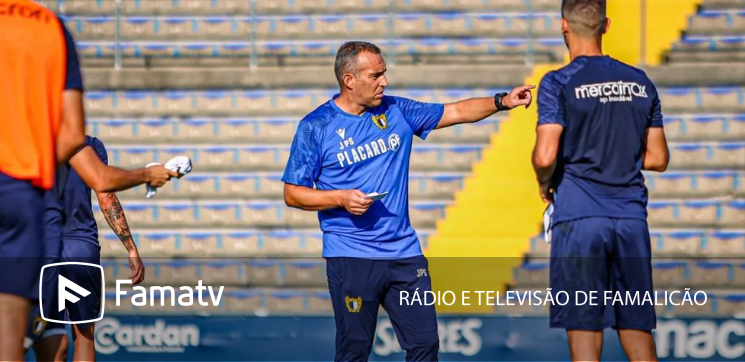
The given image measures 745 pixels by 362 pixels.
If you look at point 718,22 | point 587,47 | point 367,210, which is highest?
point 718,22

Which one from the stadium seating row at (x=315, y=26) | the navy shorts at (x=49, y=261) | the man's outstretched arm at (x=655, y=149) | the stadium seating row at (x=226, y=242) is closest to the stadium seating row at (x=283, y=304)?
the stadium seating row at (x=226, y=242)

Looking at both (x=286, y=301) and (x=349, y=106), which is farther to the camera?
(x=286, y=301)

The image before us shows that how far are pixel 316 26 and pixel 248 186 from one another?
200 centimetres

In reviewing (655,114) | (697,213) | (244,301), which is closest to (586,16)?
(655,114)

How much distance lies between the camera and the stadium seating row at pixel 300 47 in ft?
35.4

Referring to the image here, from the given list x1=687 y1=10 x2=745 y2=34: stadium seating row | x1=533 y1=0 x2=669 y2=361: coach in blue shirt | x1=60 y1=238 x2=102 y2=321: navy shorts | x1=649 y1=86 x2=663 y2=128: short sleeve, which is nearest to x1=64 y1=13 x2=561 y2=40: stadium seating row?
x1=687 y1=10 x2=745 y2=34: stadium seating row

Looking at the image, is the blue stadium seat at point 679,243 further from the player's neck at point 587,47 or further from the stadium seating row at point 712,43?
the player's neck at point 587,47

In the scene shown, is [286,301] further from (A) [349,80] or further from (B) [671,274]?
(A) [349,80]

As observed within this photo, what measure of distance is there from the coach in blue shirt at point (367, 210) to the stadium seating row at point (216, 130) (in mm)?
4635

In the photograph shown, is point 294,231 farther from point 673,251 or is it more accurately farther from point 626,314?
point 626,314

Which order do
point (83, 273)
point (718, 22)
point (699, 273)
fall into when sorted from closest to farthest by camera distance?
point (83, 273) → point (699, 273) → point (718, 22)

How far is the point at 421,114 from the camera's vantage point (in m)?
5.60

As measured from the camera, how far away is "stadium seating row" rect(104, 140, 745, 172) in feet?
31.7

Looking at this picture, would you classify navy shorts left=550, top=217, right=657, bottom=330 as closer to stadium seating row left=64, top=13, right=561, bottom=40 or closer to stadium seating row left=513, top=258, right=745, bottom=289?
stadium seating row left=513, top=258, right=745, bottom=289
